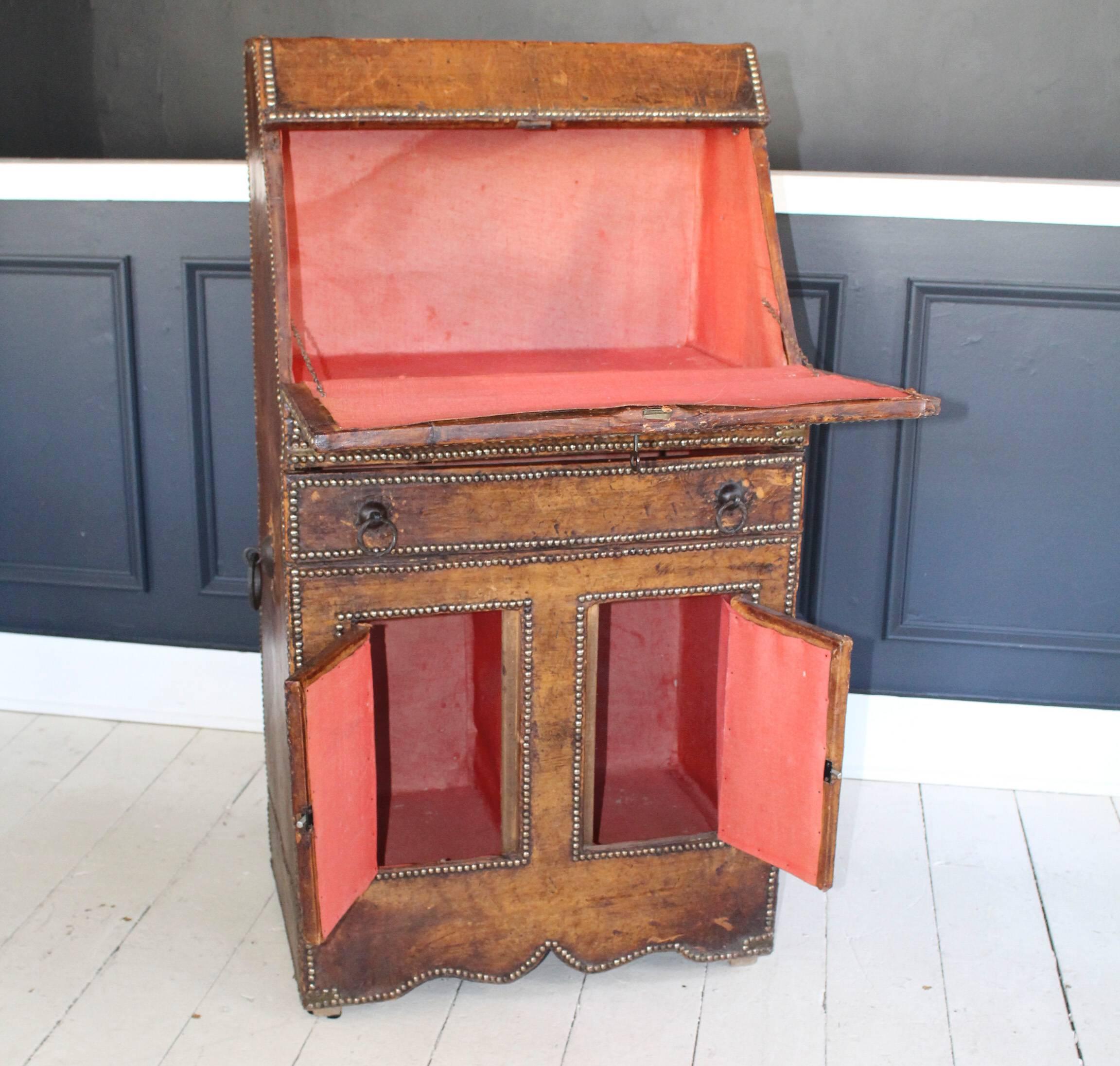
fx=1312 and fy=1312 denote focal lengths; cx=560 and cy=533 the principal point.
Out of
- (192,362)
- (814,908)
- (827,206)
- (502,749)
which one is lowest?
(814,908)

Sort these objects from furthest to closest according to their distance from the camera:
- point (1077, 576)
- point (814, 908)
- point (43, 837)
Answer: point (1077, 576)
point (43, 837)
point (814, 908)

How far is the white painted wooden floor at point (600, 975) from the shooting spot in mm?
2020

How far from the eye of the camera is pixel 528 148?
7.38 feet

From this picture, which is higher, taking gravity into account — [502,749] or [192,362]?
[192,362]

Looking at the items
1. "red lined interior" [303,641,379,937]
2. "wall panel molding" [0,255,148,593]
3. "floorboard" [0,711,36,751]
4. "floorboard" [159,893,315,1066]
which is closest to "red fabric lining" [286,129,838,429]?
"red lined interior" [303,641,379,937]

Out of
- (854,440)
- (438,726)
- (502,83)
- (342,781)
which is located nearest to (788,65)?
(854,440)

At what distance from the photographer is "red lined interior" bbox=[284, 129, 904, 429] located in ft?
7.05

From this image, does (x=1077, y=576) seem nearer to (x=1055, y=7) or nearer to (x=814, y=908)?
(x=814, y=908)

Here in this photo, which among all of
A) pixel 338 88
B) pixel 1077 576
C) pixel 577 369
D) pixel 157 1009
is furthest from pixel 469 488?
pixel 1077 576

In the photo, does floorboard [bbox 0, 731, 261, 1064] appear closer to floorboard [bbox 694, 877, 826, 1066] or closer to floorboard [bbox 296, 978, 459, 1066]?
floorboard [bbox 296, 978, 459, 1066]

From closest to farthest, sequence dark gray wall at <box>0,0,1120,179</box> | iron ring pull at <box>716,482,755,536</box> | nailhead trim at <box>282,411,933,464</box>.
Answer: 1. nailhead trim at <box>282,411,933,464</box>
2. iron ring pull at <box>716,482,755,536</box>
3. dark gray wall at <box>0,0,1120,179</box>

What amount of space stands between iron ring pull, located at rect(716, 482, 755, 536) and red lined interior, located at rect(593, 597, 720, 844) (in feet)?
1.34

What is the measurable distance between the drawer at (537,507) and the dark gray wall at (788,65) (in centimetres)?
136

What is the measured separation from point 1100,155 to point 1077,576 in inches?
37.6
